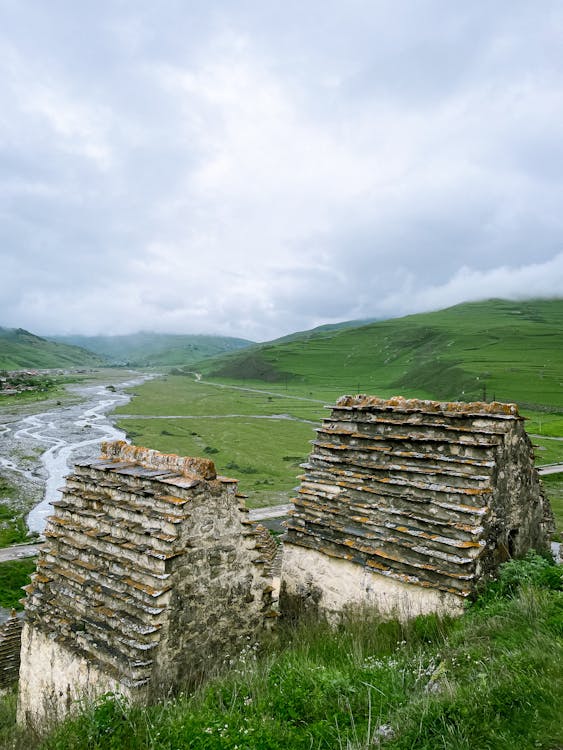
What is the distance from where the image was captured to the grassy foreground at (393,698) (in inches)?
190

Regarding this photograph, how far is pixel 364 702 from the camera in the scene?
5902 millimetres

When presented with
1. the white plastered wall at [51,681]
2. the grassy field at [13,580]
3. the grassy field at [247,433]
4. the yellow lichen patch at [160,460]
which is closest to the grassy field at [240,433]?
the grassy field at [247,433]

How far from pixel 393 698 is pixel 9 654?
45.9 feet

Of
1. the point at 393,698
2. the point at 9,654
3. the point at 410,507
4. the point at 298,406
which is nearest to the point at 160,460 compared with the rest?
the point at 410,507

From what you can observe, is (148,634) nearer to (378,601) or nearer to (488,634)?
(378,601)

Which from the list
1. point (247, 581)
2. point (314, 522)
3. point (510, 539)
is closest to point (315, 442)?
point (314, 522)

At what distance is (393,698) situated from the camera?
228 inches

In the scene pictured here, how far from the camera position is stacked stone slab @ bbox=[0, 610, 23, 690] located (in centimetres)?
1448

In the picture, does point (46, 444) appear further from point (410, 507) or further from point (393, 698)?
point (393, 698)

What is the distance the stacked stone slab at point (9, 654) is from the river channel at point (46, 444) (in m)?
12.6

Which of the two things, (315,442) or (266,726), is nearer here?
(266,726)

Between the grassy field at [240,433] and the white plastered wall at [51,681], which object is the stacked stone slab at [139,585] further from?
the grassy field at [240,433]

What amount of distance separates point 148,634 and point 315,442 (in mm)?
5393

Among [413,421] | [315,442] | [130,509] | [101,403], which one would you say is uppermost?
[413,421]
